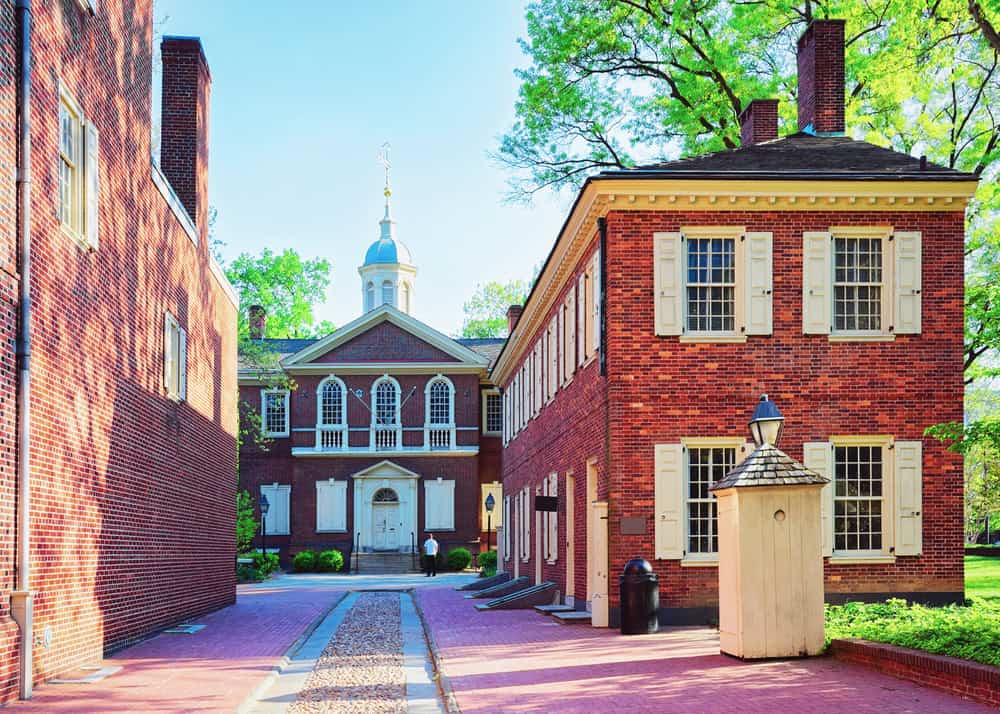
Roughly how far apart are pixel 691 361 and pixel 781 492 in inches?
222

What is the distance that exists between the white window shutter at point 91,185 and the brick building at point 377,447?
3608 cm

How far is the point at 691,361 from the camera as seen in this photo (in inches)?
758

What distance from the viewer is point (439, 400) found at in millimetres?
52219

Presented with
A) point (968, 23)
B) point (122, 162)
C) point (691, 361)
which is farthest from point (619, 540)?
point (968, 23)

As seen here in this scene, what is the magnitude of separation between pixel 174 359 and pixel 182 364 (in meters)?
0.54

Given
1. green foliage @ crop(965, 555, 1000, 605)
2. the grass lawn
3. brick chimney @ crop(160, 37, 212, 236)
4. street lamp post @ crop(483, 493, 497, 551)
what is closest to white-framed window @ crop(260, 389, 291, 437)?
street lamp post @ crop(483, 493, 497, 551)

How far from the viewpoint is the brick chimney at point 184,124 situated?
23969mm

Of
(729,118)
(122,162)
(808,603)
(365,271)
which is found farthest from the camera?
(365,271)

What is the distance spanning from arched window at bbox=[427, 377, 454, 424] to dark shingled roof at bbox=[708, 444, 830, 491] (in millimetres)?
38271

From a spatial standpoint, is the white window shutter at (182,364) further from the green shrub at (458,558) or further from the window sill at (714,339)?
the green shrub at (458,558)

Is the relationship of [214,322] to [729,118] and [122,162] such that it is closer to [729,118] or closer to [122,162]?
[122,162]

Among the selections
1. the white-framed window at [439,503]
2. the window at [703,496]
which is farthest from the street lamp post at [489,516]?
the window at [703,496]

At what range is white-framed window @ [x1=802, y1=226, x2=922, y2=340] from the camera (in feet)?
64.0

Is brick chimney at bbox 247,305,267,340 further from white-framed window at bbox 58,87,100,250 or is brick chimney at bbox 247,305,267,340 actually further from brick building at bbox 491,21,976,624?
white-framed window at bbox 58,87,100,250
